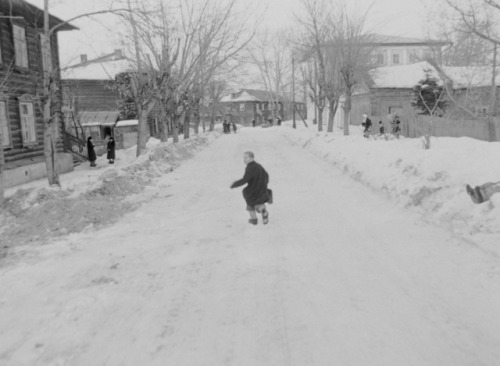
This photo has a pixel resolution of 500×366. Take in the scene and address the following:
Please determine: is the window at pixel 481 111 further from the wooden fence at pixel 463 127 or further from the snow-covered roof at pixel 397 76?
the snow-covered roof at pixel 397 76

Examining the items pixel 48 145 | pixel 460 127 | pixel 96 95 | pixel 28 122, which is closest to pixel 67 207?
pixel 48 145

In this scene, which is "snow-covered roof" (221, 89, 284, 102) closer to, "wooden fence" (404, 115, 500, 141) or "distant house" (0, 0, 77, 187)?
"wooden fence" (404, 115, 500, 141)

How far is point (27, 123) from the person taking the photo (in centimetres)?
1783

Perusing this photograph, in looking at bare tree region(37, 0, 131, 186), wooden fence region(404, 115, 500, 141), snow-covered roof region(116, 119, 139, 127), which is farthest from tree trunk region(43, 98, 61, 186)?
snow-covered roof region(116, 119, 139, 127)

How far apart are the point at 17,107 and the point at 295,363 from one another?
56.7ft

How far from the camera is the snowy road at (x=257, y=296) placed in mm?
3402

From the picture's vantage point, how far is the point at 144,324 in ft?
12.7

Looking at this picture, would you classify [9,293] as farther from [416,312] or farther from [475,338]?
[475,338]


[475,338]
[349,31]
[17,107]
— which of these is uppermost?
[349,31]

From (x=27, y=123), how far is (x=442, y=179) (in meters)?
16.2

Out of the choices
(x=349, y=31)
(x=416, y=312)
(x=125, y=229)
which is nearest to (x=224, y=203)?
(x=125, y=229)

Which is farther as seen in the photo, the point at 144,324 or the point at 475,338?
the point at 144,324

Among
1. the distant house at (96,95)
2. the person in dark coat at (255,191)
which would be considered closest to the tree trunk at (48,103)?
the person in dark coat at (255,191)

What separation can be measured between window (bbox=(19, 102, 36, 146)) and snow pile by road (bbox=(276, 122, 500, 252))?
1274 centimetres
